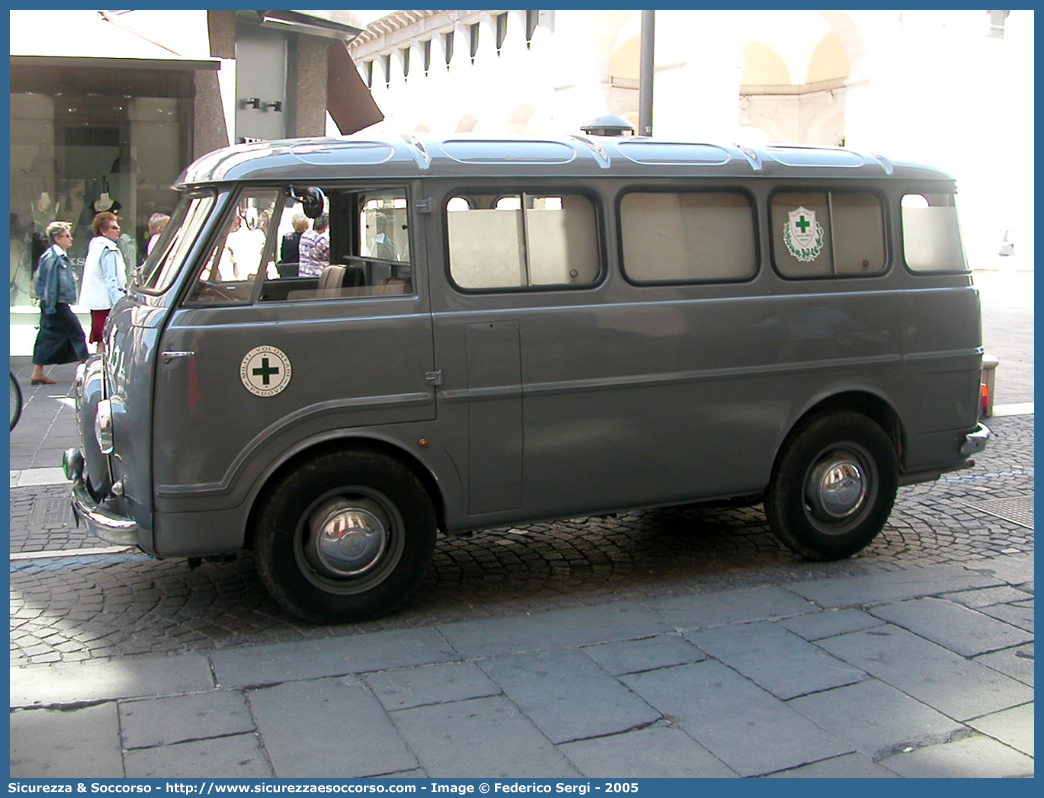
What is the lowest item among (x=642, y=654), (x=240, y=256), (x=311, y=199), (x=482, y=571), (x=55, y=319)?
(x=642, y=654)

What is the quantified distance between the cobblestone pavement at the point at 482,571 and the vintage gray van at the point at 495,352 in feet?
1.11

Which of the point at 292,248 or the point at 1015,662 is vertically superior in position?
the point at 292,248

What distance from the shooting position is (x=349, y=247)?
578 centimetres

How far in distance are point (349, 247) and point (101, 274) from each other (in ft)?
23.6

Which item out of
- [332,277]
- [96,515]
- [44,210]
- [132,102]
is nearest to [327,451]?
[332,277]

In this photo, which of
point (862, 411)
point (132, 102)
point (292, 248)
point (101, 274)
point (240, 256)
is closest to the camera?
point (240, 256)

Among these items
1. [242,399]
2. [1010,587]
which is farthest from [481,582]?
[1010,587]

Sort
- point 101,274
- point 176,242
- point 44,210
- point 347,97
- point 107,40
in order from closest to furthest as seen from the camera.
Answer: point 176,242, point 101,274, point 107,40, point 44,210, point 347,97

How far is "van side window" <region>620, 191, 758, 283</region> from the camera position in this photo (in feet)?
20.0

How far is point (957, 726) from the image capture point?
457cm

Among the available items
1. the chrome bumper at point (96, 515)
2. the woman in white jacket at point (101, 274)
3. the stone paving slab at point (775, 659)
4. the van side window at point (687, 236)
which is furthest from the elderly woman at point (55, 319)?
the stone paving slab at point (775, 659)

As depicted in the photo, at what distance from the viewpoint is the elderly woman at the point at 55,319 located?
12250 mm

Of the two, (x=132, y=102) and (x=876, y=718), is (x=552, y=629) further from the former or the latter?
(x=132, y=102)

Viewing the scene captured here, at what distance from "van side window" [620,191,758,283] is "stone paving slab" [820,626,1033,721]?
1987mm
